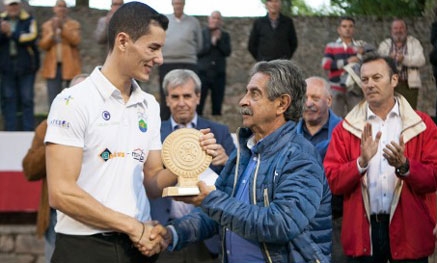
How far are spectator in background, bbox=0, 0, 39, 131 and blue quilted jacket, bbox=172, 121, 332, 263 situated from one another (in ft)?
22.9

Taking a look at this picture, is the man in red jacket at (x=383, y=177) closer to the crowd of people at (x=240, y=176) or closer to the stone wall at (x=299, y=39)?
the crowd of people at (x=240, y=176)

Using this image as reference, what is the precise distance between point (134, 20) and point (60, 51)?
7378mm

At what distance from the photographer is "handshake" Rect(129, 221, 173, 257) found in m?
5.13

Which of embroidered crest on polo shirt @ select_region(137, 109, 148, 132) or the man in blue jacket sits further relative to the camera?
embroidered crest on polo shirt @ select_region(137, 109, 148, 132)

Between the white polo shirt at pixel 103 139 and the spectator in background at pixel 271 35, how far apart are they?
25.9ft

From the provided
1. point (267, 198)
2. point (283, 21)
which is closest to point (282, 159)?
point (267, 198)

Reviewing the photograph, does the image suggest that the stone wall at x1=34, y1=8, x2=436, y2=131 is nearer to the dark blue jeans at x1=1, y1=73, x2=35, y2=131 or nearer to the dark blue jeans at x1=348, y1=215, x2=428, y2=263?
the dark blue jeans at x1=1, y1=73, x2=35, y2=131

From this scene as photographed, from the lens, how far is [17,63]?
39.1ft

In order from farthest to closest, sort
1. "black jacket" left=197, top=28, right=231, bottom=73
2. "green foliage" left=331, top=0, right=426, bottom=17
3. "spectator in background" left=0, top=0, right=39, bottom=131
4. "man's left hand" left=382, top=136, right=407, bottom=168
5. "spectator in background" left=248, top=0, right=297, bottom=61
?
"green foliage" left=331, top=0, right=426, bottom=17 < "black jacket" left=197, top=28, right=231, bottom=73 < "spectator in background" left=248, top=0, right=297, bottom=61 < "spectator in background" left=0, top=0, right=39, bottom=131 < "man's left hand" left=382, top=136, right=407, bottom=168

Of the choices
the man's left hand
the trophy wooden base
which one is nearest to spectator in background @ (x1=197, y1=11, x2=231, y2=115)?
the man's left hand

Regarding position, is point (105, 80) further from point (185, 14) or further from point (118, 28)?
point (185, 14)

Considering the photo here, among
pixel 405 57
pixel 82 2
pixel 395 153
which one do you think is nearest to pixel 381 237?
pixel 395 153

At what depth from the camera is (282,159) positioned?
496 cm

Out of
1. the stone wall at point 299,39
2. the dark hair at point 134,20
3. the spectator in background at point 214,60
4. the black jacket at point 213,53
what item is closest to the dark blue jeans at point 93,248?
the dark hair at point 134,20
